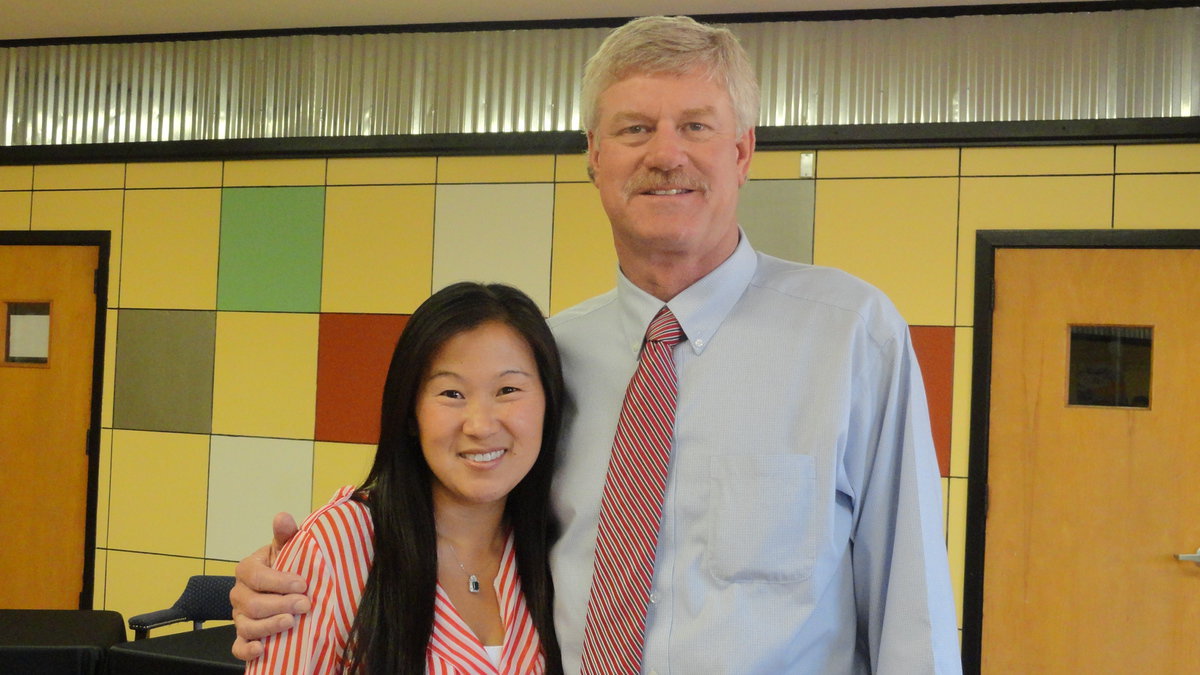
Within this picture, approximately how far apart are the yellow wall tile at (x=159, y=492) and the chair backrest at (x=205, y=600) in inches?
29.5

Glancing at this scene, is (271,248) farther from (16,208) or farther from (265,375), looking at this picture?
(16,208)

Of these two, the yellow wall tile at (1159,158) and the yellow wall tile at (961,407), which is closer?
the yellow wall tile at (1159,158)

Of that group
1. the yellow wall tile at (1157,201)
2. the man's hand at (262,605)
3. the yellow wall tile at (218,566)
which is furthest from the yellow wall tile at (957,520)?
the yellow wall tile at (218,566)

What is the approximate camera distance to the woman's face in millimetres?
1449

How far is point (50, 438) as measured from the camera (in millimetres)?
4469

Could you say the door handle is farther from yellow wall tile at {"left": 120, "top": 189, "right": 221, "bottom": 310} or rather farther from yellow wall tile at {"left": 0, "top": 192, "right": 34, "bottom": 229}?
yellow wall tile at {"left": 0, "top": 192, "right": 34, "bottom": 229}

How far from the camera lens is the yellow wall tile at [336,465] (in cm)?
406

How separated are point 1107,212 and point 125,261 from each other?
4.19 meters

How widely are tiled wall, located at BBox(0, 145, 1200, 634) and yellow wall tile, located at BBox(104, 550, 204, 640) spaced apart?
0.4 inches

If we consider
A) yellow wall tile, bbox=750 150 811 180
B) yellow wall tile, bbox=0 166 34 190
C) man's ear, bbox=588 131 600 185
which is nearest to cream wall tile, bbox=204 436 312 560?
yellow wall tile, bbox=0 166 34 190

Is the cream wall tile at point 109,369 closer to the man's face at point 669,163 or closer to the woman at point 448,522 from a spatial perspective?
the woman at point 448,522

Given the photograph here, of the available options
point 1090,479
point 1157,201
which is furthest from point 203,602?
point 1157,201

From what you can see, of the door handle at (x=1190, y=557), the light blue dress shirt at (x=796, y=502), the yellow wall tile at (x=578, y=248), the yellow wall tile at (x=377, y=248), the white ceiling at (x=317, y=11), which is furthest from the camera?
the yellow wall tile at (x=377, y=248)

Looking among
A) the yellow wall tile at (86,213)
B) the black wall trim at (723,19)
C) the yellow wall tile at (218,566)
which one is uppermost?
the black wall trim at (723,19)
